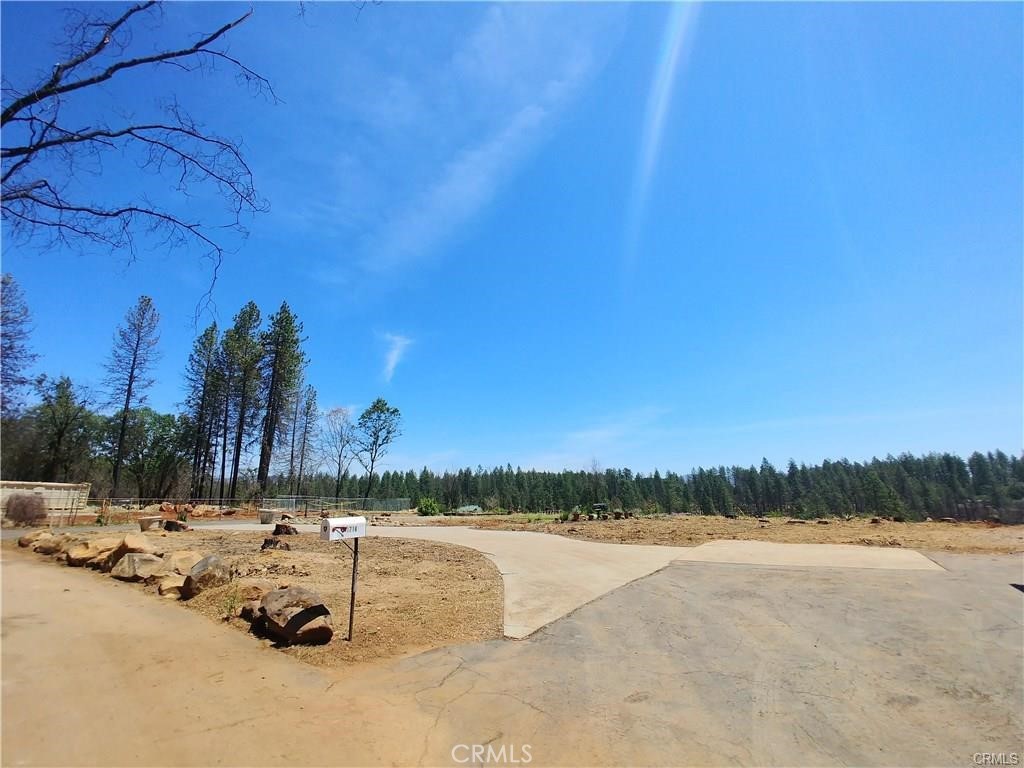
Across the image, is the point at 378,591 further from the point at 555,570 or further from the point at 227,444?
the point at 227,444

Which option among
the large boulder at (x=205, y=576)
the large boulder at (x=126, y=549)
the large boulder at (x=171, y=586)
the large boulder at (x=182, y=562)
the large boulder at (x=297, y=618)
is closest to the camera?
the large boulder at (x=297, y=618)

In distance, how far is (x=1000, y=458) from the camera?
231 feet

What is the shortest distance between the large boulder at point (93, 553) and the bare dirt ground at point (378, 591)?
1.88 m

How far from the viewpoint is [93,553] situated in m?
11.2

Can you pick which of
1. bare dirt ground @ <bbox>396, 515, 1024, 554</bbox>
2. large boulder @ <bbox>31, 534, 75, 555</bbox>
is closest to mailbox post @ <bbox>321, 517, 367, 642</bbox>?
large boulder @ <bbox>31, 534, 75, 555</bbox>

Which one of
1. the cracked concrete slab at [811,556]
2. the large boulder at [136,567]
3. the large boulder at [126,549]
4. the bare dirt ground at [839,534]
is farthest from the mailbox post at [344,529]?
the bare dirt ground at [839,534]


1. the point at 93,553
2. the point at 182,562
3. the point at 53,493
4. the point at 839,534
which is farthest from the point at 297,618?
the point at 53,493

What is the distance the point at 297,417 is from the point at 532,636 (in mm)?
Answer: 49671

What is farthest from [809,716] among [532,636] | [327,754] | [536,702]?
[327,754]

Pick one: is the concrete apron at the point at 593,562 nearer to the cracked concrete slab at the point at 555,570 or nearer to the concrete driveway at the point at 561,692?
the cracked concrete slab at the point at 555,570

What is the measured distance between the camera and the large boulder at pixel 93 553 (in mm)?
10922

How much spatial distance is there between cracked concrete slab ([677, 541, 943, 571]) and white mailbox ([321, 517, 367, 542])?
10225mm

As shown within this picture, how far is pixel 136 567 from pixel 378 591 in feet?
17.3

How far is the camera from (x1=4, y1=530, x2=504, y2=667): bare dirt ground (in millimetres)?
6273
